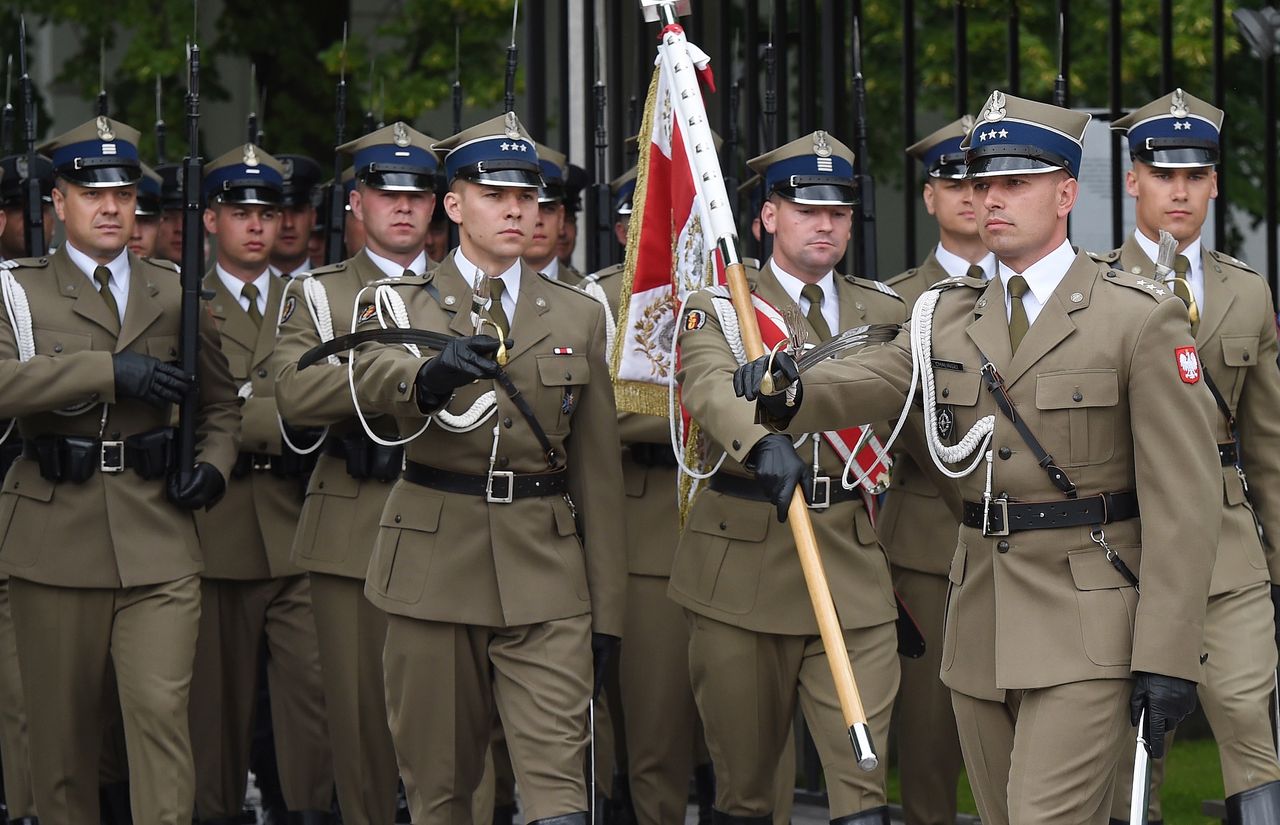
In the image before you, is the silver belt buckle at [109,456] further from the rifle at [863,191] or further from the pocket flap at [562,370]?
the rifle at [863,191]

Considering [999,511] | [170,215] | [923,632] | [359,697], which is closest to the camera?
[999,511]

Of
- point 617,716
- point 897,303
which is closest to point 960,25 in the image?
point 897,303

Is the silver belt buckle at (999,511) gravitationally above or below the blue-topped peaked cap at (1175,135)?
below

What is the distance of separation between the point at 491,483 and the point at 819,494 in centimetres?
96

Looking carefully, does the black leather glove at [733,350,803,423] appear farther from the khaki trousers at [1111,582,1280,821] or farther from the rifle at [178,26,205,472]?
the rifle at [178,26,205,472]

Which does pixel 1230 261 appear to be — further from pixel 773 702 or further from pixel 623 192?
pixel 623 192

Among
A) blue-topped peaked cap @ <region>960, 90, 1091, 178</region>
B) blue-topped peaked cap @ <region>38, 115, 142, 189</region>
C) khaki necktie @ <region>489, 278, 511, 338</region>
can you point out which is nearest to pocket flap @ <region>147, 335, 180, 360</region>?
blue-topped peaked cap @ <region>38, 115, 142, 189</region>

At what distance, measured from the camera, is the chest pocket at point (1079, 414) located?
489 cm

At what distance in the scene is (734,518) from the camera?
633cm

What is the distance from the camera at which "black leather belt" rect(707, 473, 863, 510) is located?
6.24 meters

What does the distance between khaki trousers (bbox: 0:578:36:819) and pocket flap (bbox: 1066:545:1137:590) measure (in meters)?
3.98

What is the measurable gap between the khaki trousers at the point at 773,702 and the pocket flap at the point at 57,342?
2116 mm

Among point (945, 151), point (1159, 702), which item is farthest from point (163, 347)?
point (1159, 702)

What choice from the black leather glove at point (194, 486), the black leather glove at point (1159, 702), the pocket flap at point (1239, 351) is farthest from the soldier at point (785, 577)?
the black leather glove at point (194, 486)
